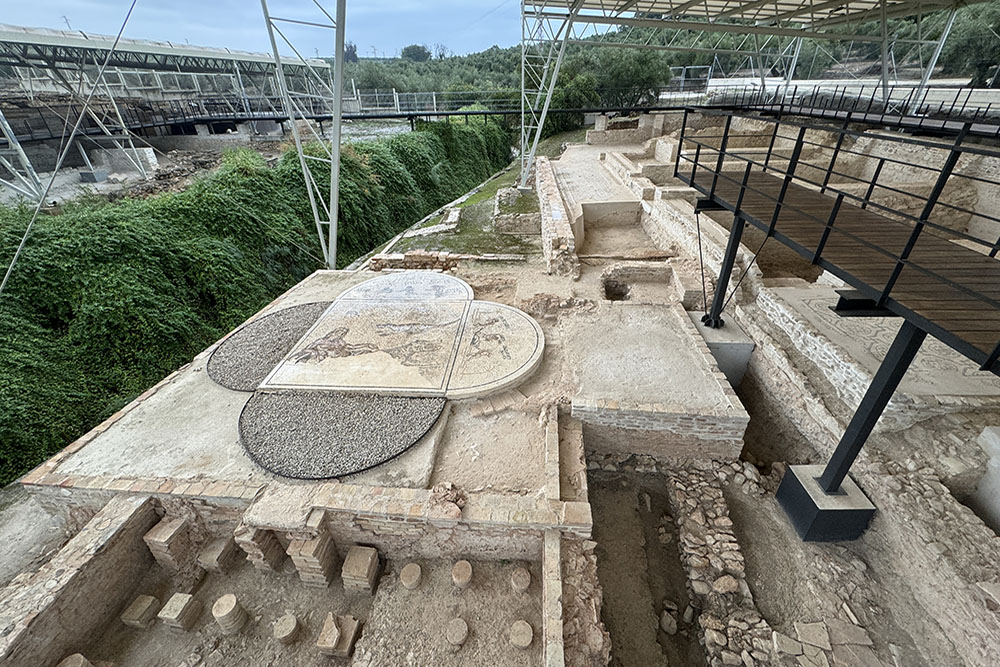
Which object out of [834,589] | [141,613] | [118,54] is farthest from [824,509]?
[118,54]

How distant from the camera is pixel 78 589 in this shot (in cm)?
376

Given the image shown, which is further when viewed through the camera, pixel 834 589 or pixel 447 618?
pixel 834 589

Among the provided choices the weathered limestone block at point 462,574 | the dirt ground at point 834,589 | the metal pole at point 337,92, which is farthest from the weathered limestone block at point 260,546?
the metal pole at point 337,92

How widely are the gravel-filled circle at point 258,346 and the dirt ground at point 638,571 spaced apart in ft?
15.6

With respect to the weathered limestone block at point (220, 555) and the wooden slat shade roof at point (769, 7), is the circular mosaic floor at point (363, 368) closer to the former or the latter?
the weathered limestone block at point (220, 555)

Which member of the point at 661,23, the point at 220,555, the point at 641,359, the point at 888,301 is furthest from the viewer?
the point at 661,23

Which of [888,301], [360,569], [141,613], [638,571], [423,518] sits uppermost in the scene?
[888,301]

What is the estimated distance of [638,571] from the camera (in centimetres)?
453

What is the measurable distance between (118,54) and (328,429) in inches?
1047

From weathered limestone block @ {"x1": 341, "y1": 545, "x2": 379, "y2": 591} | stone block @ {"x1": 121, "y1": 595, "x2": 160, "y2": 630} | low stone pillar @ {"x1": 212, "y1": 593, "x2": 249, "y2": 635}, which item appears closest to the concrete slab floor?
weathered limestone block @ {"x1": 341, "y1": 545, "x2": 379, "y2": 591}

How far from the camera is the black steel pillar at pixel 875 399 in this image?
10.2ft

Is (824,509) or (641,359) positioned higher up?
(641,359)

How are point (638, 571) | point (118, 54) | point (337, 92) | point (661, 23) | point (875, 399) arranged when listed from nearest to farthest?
point (875, 399) → point (638, 571) → point (337, 92) → point (661, 23) → point (118, 54)

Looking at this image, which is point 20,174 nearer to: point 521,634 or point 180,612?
point 180,612
